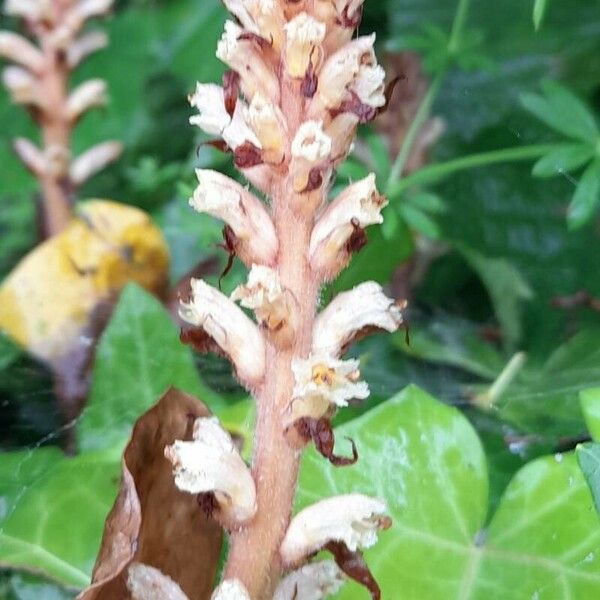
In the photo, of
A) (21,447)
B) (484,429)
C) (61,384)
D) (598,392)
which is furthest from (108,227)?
(598,392)

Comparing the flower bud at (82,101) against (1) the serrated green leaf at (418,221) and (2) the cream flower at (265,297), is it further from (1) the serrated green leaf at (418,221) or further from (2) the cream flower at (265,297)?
(2) the cream flower at (265,297)

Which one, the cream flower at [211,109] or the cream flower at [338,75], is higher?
the cream flower at [338,75]

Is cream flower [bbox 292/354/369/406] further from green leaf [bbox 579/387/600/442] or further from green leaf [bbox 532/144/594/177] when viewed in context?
green leaf [bbox 532/144/594/177]

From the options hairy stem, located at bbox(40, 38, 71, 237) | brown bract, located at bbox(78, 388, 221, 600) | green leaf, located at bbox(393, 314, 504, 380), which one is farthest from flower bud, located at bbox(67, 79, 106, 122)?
brown bract, located at bbox(78, 388, 221, 600)

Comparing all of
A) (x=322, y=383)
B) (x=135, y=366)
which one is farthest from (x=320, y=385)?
(x=135, y=366)

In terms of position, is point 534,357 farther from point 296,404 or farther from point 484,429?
point 296,404

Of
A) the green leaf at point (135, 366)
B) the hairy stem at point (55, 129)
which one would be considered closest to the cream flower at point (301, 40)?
the green leaf at point (135, 366)
